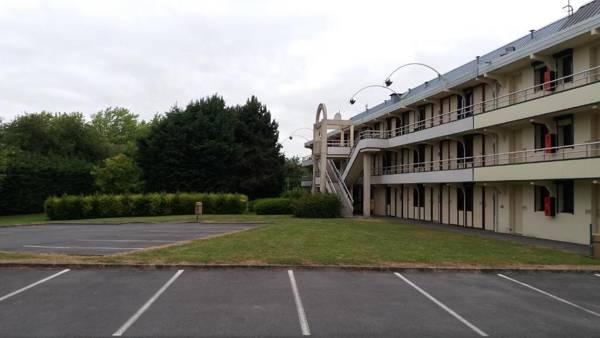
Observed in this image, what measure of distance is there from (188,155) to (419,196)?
96.1 ft

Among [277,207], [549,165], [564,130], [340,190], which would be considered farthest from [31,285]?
[277,207]

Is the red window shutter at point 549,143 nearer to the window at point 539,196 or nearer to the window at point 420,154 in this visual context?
the window at point 539,196

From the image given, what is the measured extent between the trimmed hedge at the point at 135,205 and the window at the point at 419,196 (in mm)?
15954

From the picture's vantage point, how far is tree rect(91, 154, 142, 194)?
158 ft

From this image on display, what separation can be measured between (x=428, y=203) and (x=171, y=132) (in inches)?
1277

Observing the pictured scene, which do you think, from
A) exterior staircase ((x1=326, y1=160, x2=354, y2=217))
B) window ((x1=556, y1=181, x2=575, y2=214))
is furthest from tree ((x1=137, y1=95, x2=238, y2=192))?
window ((x1=556, y1=181, x2=575, y2=214))

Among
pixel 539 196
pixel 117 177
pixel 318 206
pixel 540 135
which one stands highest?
pixel 540 135

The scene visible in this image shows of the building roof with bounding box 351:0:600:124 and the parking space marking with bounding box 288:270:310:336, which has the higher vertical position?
the building roof with bounding box 351:0:600:124

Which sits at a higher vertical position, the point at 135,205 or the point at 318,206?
the point at 318,206

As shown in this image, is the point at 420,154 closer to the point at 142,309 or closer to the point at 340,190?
the point at 340,190

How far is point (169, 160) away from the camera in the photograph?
50.1 m

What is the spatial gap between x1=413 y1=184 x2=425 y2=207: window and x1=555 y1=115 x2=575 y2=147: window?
13.9 m

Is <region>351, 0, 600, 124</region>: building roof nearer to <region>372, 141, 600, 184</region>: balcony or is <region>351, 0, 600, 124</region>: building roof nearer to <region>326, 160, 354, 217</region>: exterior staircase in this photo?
<region>372, 141, 600, 184</region>: balcony

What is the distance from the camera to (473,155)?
27156 mm
